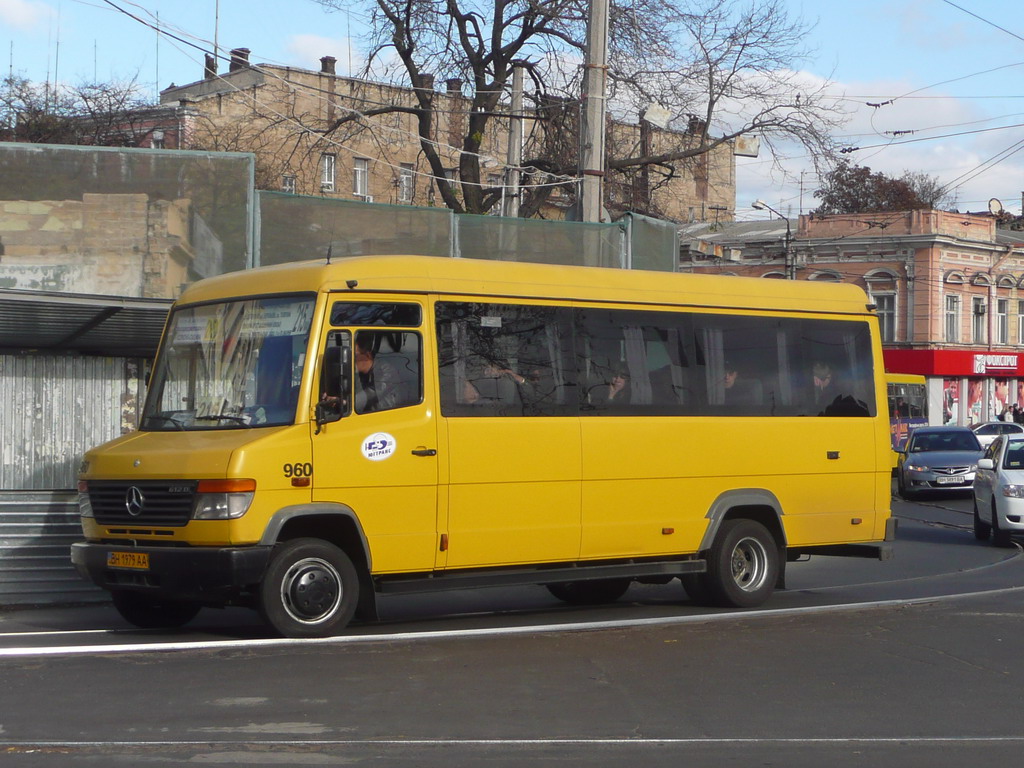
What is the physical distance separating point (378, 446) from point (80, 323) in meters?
5.05

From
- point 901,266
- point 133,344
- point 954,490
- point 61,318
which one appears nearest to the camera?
point 61,318

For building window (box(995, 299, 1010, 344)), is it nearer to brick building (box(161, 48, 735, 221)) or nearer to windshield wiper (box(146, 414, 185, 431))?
brick building (box(161, 48, 735, 221))

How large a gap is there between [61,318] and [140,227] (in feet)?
5.70

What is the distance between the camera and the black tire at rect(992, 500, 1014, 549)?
773 inches

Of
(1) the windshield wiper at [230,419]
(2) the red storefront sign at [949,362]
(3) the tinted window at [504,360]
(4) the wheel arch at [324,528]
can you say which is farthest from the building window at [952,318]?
(1) the windshield wiper at [230,419]

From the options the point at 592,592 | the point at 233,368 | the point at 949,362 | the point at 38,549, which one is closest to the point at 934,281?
the point at 949,362

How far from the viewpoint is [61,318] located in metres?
13.3

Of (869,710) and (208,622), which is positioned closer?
(869,710)

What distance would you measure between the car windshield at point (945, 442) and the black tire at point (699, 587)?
20853 mm

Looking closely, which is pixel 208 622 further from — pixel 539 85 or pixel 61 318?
pixel 539 85

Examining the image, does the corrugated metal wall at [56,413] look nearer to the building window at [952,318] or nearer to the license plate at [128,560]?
the license plate at [128,560]

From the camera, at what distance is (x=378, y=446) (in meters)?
10.1

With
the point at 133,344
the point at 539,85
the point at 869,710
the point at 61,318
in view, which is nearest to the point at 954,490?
the point at 539,85

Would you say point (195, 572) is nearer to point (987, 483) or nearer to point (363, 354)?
point (363, 354)
